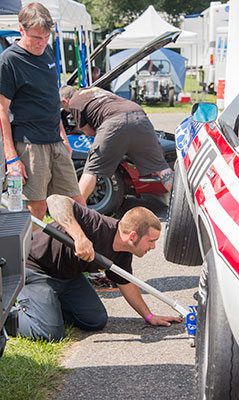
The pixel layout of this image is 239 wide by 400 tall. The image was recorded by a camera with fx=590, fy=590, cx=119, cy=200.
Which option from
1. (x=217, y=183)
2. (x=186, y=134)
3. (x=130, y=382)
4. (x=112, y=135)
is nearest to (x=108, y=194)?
(x=112, y=135)

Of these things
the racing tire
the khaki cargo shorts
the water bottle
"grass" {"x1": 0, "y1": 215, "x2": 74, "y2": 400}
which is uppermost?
the water bottle

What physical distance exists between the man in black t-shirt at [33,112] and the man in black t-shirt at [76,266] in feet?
2.25

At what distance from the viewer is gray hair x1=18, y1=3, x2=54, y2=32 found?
4113mm

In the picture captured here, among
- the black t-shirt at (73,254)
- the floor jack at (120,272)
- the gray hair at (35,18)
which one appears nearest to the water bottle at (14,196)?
the floor jack at (120,272)

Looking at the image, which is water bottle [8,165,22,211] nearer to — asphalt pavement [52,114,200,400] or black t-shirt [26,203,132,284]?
black t-shirt [26,203,132,284]

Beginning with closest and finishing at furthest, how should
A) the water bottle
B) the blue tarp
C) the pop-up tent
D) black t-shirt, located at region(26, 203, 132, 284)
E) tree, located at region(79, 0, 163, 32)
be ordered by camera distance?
the water bottle, black t-shirt, located at region(26, 203, 132, 284), the pop-up tent, the blue tarp, tree, located at region(79, 0, 163, 32)

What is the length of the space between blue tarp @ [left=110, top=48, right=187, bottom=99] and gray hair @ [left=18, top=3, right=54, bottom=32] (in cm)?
1610

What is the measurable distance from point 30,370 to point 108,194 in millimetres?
3334

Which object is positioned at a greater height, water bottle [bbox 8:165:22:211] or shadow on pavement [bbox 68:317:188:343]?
water bottle [bbox 8:165:22:211]

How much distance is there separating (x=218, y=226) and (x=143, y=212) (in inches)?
50.2

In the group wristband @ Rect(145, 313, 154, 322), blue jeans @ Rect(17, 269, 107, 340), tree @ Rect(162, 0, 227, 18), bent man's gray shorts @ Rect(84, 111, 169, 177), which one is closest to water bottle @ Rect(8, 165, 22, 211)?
blue jeans @ Rect(17, 269, 107, 340)

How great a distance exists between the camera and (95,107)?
6070 millimetres

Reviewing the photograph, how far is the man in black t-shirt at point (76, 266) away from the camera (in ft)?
11.9

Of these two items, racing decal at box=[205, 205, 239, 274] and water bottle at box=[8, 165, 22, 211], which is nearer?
racing decal at box=[205, 205, 239, 274]
